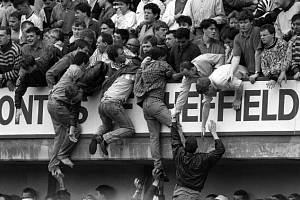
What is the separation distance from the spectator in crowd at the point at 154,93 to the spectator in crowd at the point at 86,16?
7.94 ft

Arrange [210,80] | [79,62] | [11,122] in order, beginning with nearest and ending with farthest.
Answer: [210,80] → [79,62] → [11,122]

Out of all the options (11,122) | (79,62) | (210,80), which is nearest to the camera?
(210,80)

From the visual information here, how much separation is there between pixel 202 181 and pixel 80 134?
123 inches

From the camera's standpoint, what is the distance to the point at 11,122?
25250mm

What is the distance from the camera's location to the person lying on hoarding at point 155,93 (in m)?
22.6

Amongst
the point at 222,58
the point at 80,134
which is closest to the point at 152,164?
the point at 80,134

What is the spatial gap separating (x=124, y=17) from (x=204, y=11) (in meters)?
1.82

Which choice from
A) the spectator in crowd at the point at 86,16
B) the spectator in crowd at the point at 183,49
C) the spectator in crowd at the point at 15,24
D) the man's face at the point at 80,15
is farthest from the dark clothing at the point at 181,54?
the spectator in crowd at the point at 15,24

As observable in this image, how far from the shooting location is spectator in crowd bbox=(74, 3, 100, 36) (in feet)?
82.1

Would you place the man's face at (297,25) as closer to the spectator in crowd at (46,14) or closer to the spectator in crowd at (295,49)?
the spectator in crowd at (295,49)

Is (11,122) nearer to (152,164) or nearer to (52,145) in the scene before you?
(52,145)

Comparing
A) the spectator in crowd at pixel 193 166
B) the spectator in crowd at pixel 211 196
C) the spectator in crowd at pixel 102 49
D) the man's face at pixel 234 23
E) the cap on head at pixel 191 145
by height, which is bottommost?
the spectator in crowd at pixel 211 196

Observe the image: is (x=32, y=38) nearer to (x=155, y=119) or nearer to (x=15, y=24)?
(x=15, y=24)

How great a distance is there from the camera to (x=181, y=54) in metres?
22.7
